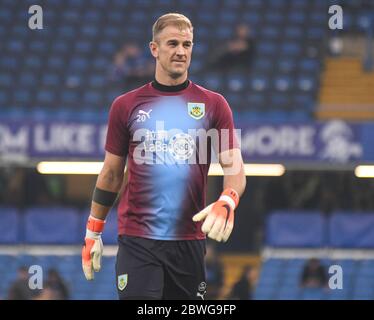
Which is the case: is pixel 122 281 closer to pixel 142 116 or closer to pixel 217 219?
pixel 217 219

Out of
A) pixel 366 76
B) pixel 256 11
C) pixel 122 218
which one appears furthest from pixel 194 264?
pixel 256 11

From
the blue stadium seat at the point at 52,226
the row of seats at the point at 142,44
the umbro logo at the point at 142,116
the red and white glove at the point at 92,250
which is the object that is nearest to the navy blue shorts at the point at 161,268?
the red and white glove at the point at 92,250

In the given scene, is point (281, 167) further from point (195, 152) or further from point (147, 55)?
point (195, 152)

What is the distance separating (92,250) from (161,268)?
57 cm

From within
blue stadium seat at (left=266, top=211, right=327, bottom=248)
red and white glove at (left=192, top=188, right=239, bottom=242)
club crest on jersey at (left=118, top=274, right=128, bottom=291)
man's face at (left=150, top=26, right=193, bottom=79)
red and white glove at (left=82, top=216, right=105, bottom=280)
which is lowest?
blue stadium seat at (left=266, top=211, right=327, bottom=248)

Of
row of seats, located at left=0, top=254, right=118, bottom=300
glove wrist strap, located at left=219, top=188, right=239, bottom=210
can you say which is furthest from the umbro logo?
row of seats, located at left=0, top=254, right=118, bottom=300

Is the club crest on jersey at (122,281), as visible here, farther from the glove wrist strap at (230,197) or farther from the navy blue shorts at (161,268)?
the glove wrist strap at (230,197)

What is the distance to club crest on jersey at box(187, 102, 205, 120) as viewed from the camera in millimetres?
6758

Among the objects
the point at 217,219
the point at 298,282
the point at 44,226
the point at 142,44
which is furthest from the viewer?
the point at 142,44

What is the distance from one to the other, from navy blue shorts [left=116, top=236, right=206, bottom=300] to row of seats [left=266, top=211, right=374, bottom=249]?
1058 centimetres

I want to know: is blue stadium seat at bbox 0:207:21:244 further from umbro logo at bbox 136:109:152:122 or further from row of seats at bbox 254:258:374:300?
umbro logo at bbox 136:109:152:122

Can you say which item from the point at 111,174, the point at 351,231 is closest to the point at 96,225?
the point at 111,174

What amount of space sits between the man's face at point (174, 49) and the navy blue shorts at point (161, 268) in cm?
101

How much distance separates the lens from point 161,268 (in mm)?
6656
